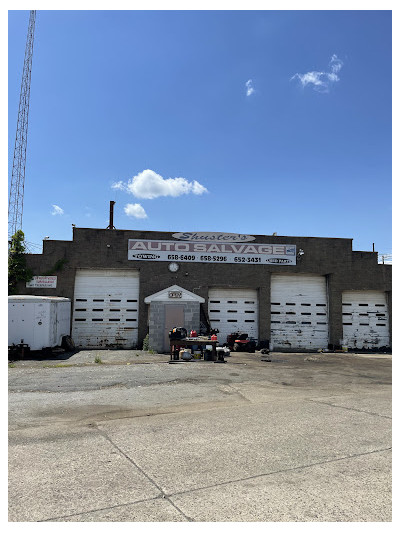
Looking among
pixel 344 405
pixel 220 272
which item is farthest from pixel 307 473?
pixel 220 272

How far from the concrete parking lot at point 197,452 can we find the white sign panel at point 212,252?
13.2 meters

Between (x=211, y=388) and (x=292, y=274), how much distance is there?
1582cm

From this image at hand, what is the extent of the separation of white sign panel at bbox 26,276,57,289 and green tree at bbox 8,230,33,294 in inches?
12.4

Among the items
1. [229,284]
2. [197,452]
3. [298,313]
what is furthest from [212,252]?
[197,452]

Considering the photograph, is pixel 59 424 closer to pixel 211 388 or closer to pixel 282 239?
pixel 211 388

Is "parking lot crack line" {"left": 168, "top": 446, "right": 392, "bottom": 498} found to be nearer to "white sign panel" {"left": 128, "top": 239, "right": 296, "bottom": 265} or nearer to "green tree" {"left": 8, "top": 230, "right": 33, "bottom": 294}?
"white sign panel" {"left": 128, "top": 239, "right": 296, "bottom": 265}

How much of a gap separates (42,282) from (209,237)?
10478 mm

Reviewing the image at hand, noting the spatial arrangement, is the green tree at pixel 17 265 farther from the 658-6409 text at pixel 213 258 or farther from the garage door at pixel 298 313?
the garage door at pixel 298 313

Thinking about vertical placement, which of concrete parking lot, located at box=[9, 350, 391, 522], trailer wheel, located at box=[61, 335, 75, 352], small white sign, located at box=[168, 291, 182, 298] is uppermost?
small white sign, located at box=[168, 291, 182, 298]

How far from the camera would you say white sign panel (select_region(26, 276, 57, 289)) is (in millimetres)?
21928

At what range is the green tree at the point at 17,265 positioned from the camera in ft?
70.6

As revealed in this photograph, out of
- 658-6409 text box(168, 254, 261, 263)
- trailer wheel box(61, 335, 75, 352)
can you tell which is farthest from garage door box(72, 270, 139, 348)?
658-6409 text box(168, 254, 261, 263)

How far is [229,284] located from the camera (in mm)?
23391

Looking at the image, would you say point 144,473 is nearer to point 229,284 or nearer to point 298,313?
point 229,284
